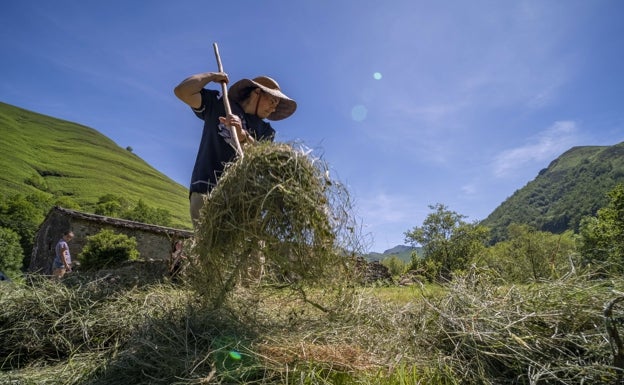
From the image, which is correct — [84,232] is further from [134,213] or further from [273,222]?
[134,213]

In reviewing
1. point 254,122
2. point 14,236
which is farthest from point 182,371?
point 14,236

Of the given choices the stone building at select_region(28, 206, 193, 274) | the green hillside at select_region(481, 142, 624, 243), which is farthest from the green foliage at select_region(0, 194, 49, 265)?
the green hillside at select_region(481, 142, 624, 243)

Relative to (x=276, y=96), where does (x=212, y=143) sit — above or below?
below

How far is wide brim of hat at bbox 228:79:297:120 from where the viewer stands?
3921mm

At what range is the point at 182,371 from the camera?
1.51 m

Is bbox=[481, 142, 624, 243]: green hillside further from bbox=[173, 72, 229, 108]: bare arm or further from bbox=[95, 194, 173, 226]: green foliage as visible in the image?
bbox=[173, 72, 229, 108]: bare arm

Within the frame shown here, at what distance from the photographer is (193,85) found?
343 cm

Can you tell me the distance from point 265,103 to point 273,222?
2264 mm

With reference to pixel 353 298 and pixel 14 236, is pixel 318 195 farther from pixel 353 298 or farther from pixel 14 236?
pixel 14 236

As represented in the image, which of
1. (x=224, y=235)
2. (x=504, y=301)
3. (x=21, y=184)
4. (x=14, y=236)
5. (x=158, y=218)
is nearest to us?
(x=504, y=301)

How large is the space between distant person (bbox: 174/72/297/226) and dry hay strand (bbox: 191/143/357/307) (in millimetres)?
671

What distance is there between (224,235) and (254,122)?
203 cm

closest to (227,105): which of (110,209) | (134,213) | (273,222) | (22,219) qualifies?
(273,222)

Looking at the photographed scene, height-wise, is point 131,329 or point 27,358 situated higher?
point 131,329
